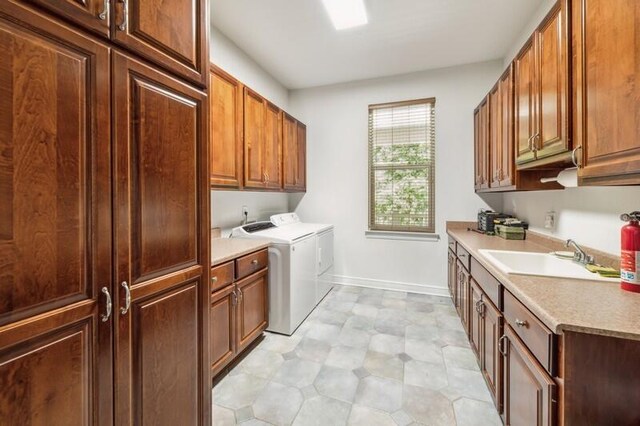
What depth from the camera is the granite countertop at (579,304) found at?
0.88 m

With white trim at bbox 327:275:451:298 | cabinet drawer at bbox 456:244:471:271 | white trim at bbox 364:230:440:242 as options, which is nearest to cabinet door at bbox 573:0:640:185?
cabinet drawer at bbox 456:244:471:271

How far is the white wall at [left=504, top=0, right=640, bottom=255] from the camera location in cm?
157

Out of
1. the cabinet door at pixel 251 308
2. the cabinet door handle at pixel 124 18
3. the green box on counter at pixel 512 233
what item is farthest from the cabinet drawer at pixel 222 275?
the green box on counter at pixel 512 233

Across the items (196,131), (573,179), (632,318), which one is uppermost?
(196,131)

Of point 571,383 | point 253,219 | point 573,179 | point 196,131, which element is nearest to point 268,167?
point 253,219

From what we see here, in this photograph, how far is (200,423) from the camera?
1.28 metres

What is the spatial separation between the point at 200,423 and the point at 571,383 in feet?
4.77

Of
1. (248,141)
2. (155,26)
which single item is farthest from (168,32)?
(248,141)

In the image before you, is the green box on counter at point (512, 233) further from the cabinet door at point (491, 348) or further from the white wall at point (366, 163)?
the cabinet door at point (491, 348)

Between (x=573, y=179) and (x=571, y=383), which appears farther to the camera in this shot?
(x=573, y=179)

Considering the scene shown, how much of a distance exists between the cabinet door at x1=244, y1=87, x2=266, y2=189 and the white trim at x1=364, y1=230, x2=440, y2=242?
1684 mm

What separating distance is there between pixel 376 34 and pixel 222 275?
2.59 meters

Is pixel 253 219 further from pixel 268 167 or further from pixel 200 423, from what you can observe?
pixel 200 423

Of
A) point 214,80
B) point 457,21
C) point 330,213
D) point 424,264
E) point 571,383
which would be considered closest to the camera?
point 571,383
